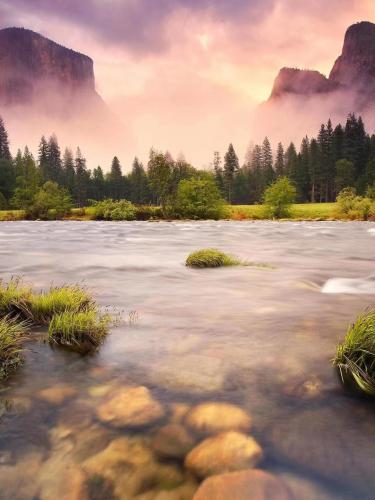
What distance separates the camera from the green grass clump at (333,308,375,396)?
3990mm

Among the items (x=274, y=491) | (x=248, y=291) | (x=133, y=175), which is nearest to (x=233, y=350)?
(x=274, y=491)

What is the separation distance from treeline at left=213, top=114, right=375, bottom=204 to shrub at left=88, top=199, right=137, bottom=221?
1836 inches

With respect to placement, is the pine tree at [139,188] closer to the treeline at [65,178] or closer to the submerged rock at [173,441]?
the treeline at [65,178]

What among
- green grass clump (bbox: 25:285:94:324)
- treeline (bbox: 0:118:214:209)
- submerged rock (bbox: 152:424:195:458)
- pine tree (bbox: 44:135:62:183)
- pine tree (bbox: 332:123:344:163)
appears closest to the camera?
submerged rock (bbox: 152:424:195:458)

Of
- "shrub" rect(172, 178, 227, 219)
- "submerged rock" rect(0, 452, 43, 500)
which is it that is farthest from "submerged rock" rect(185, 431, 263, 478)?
"shrub" rect(172, 178, 227, 219)

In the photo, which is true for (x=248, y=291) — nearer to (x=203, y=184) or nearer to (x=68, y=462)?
(x=68, y=462)

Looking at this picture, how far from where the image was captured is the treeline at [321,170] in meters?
92.8

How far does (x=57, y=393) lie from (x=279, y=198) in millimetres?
58950

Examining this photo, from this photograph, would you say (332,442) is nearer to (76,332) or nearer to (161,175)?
(76,332)

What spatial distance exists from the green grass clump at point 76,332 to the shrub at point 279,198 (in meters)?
56.8

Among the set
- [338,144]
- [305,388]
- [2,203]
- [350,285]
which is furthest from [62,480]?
[338,144]

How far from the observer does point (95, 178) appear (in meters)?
116

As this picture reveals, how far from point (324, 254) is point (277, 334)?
1213 cm

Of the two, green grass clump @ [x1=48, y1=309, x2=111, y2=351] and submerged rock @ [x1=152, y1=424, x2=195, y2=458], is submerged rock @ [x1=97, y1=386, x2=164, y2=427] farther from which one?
green grass clump @ [x1=48, y1=309, x2=111, y2=351]
